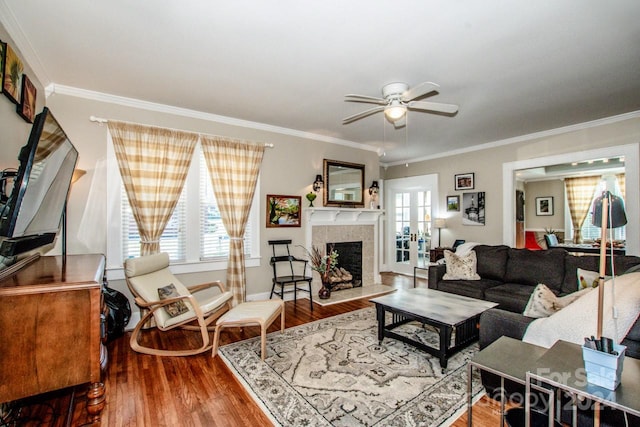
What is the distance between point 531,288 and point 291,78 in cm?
367

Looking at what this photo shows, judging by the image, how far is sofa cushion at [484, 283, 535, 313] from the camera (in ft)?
10.9

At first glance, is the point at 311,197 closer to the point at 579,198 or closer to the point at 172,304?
the point at 172,304

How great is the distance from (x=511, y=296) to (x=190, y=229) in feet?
13.2

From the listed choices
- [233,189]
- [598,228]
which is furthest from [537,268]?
[598,228]

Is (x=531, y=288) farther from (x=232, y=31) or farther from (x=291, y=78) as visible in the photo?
(x=232, y=31)

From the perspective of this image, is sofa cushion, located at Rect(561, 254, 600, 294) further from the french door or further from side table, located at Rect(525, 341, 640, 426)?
the french door

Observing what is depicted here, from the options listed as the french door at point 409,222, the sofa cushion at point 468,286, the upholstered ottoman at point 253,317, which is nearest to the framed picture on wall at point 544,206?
the french door at point 409,222

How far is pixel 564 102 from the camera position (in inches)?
139

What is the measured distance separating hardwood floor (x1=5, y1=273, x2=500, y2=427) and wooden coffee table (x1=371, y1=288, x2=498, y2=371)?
518 millimetres

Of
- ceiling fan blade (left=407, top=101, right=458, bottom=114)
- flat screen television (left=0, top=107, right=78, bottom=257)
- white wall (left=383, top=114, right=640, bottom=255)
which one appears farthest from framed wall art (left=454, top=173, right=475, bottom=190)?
flat screen television (left=0, top=107, right=78, bottom=257)

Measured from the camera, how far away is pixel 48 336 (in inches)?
51.3

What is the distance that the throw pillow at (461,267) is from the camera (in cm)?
413

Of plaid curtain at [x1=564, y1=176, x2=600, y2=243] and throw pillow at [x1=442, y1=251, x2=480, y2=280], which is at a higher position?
plaid curtain at [x1=564, y1=176, x2=600, y2=243]

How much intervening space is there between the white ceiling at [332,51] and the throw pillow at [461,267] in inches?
78.3
